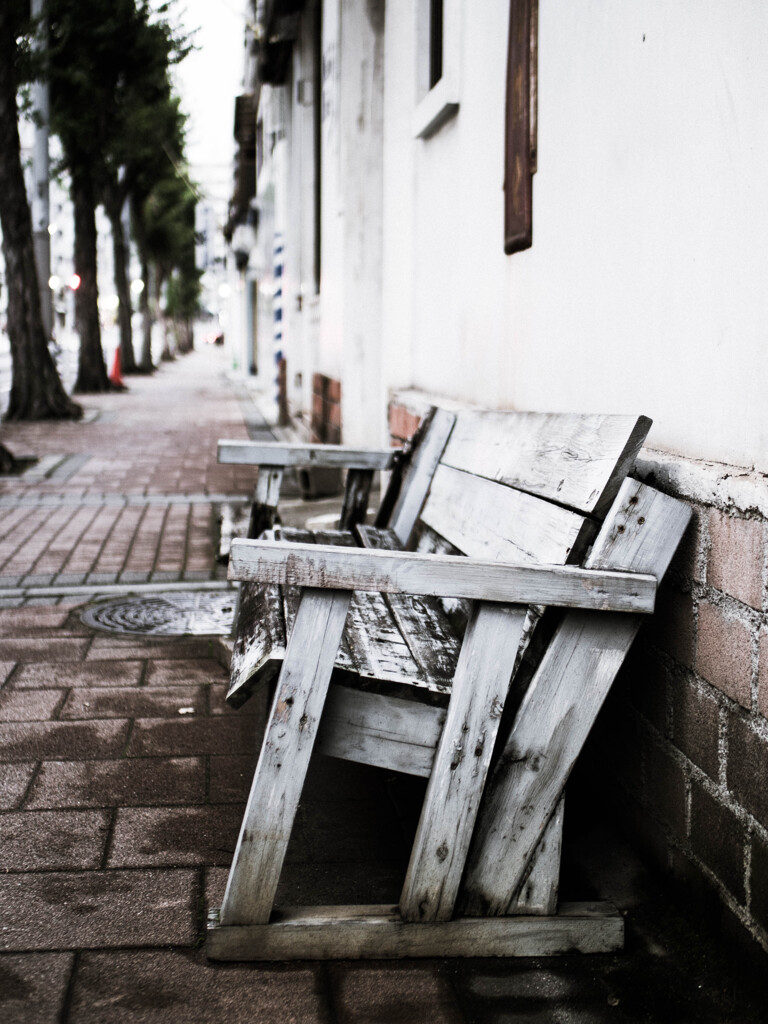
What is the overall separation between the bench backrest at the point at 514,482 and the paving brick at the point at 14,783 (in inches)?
51.7

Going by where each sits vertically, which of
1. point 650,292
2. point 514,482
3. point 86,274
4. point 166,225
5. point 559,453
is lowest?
point 514,482

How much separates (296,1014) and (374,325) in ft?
19.4

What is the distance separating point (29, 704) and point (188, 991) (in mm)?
1786

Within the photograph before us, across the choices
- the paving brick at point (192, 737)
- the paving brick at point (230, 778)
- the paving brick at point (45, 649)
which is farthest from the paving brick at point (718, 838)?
the paving brick at point (45, 649)

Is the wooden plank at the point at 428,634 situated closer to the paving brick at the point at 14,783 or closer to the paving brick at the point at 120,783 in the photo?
the paving brick at the point at 120,783

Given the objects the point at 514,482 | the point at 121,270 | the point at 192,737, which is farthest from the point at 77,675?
the point at 121,270

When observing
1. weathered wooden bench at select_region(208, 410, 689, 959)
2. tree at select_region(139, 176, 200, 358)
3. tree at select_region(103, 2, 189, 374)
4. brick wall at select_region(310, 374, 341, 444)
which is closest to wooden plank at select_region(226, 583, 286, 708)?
weathered wooden bench at select_region(208, 410, 689, 959)

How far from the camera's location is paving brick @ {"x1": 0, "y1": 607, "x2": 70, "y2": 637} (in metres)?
4.63

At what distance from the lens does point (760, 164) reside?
2.04m

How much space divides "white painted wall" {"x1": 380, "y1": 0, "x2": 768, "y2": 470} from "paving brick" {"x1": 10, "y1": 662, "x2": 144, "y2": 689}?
1.67 m

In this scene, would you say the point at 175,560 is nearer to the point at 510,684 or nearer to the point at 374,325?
the point at 374,325

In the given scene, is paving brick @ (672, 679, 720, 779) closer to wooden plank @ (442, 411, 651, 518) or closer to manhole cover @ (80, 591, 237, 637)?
wooden plank @ (442, 411, 651, 518)

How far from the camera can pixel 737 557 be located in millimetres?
2066

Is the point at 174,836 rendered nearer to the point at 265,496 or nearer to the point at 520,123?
the point at 265,496
